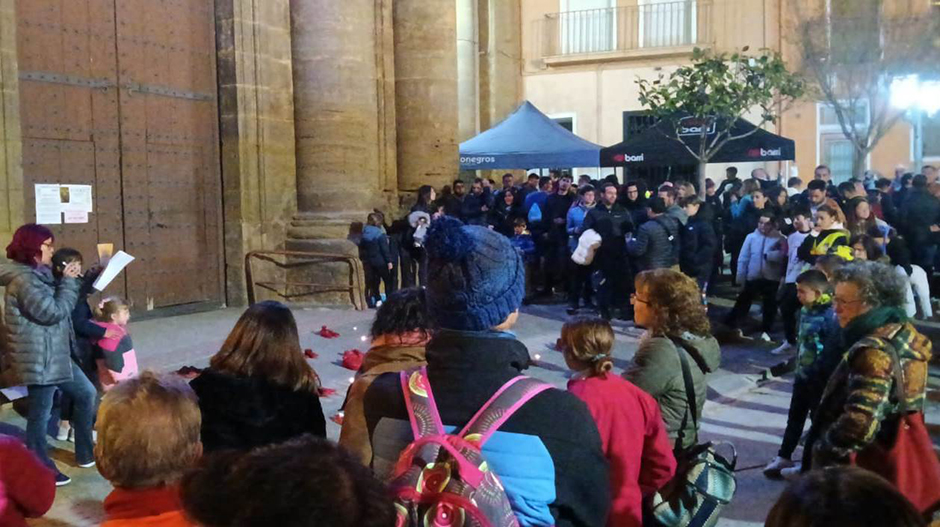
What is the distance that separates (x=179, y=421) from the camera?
9.13 feet

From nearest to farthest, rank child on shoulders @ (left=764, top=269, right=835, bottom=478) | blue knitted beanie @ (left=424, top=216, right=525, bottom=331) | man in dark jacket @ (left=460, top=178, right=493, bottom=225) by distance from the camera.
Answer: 1. blue knitted beanie @ (left=424, top=216, right=525, bottom=331)
2. child on shoulders @ (left=764, top=269, right=835, bottom=478)
3. man in dark jacket @ (left=460, top=178, right=493, bottom=225)

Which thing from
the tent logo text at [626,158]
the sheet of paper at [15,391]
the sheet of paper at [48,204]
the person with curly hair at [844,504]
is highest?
the tent logo text at [626,158]

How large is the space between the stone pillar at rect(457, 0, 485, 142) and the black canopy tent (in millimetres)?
5394

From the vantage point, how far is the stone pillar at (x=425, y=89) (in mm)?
15016

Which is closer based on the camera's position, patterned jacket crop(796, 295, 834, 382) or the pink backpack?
the pink backpack

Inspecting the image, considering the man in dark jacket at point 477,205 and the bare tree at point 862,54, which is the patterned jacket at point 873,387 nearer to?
the man in dark jacket at point 477,205

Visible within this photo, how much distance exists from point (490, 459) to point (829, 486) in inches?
30.1

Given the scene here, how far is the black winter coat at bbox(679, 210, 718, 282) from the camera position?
38.8 ft

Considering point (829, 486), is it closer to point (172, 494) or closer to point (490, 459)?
point (490, 459)

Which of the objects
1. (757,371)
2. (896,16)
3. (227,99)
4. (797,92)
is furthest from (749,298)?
(896,16)

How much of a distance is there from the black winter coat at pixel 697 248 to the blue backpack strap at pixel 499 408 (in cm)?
966

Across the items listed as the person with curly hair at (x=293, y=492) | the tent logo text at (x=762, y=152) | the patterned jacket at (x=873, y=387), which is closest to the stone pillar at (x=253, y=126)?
the tent logo text at (x=762, y=152)

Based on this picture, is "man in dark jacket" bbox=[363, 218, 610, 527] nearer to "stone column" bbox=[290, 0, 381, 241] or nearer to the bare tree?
"stone column" bbox=[290, 0, 381, 241]

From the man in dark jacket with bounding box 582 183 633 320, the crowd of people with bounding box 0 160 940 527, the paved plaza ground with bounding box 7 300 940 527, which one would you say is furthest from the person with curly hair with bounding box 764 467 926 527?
the man in dark jacket with bounding box 582 183 633 320
